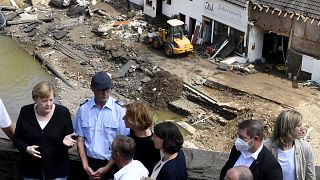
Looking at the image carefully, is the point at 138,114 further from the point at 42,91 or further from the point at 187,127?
the point at 187,127

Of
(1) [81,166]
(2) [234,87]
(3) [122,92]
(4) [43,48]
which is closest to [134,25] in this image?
(4) [43,48]

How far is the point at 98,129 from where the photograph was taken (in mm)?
6094

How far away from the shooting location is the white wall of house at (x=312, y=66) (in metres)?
22.8

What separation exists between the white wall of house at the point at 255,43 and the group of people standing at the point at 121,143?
765 inches

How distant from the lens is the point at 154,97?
22953mm

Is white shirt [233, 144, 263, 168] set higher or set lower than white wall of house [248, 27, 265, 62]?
higher

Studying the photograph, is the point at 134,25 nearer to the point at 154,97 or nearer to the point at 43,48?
the point at 43,48

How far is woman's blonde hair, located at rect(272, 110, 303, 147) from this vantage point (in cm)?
526

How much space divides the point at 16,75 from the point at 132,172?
22046 mm

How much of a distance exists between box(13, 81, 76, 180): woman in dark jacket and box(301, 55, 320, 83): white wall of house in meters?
18.3

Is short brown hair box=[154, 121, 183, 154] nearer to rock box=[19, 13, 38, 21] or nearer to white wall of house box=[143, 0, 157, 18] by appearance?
white wall of house box=[143, 0, 157, 18]

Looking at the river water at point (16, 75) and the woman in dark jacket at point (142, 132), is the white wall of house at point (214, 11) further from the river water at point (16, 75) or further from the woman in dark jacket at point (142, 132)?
the woman in dark jacket at point (142, 132)

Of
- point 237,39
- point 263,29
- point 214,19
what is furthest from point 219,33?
point 263,29

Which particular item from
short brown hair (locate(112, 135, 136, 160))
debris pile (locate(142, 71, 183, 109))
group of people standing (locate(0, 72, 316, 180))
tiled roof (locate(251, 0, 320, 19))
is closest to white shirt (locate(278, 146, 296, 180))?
group of people standing (locate(0, 72, 316, 180))
